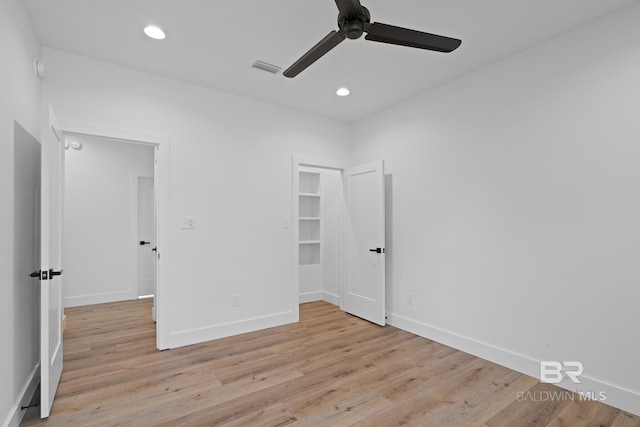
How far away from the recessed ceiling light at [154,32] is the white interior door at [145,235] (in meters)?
3.34

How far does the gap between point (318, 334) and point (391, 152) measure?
234cm

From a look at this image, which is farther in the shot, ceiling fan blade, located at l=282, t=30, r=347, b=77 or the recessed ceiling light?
the recessed ceiling light

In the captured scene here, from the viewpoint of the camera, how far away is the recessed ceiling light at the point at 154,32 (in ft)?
8.01

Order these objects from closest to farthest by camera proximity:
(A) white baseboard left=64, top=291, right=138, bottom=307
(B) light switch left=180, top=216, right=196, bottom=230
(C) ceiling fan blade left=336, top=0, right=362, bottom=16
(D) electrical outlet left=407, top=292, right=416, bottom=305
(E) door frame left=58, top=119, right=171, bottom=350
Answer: (C) ceiling fan blade left=336, top=0, right=362, bottom=16 → (E) door frame left=58, top=119, right=171, bottom=350 → (B) light switch left=180, top=216, right=196, bottom=230 → (D) electrical outlet left=407, top=292, right=416, bottom=305 → (A) white baseboard left=64, top=291, right=138, bottom=307

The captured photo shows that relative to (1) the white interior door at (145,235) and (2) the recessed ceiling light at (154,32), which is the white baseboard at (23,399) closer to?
(2) the recessed ceiling light at (154,32)

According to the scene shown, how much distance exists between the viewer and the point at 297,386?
2477 millimetres

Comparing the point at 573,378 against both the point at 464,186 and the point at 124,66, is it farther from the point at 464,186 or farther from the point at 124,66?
the point at 124,66

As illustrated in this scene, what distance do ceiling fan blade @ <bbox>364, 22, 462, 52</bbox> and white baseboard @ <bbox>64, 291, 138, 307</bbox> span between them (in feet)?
17.3

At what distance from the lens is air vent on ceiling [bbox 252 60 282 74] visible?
2996 mm

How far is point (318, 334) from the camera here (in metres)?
3.61

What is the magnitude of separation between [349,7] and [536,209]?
2219 millimetres

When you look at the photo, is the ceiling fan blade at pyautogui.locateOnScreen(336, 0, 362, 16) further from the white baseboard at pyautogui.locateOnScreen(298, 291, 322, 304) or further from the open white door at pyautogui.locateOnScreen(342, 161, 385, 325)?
the white baseboard at pyautogui.locateOnScreen(298, 291, 322, 304)

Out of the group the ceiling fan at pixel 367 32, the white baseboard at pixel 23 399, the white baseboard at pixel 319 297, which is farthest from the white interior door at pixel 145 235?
the ceiling fan at pixel 367 32

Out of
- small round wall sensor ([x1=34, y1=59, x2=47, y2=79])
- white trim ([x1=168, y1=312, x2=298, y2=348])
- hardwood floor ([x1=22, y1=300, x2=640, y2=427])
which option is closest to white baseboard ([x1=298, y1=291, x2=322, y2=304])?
white trim ([x1=168, y1=312, x2=298, y2=348])
